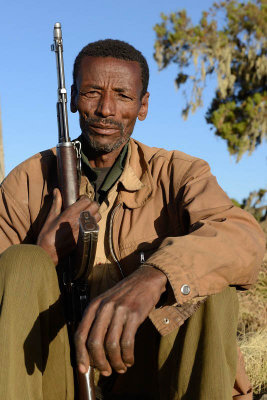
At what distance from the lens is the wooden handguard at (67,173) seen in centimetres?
298

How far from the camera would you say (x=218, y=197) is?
277cm

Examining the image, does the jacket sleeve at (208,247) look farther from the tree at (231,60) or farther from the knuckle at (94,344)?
the tree at (231,60)

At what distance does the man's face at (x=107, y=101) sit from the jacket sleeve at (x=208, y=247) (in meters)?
0.58

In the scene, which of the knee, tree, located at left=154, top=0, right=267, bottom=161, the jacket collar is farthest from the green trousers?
tree, located at left=154, top=0, right=267, bottom=161

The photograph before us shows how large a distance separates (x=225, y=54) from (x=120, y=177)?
10651mm

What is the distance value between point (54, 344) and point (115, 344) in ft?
1.61

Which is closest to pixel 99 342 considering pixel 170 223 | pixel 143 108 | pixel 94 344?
pixel 94 344

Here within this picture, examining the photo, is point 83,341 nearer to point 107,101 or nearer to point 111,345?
point 111,345

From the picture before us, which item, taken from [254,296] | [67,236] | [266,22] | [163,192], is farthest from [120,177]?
[266,22]

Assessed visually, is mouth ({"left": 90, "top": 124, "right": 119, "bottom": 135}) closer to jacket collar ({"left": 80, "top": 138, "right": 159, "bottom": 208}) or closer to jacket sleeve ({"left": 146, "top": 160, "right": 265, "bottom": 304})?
jacket collar ({"left": 80, "top": 138, "right": 159, "bottom": 208})

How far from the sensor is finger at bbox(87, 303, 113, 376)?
189 centimetres

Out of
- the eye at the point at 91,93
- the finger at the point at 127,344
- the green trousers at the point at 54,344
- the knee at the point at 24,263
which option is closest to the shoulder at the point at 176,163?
the eye at the point at 91,93

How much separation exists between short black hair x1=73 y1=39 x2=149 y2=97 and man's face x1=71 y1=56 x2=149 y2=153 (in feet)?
0.14

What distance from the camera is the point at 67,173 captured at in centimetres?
304
